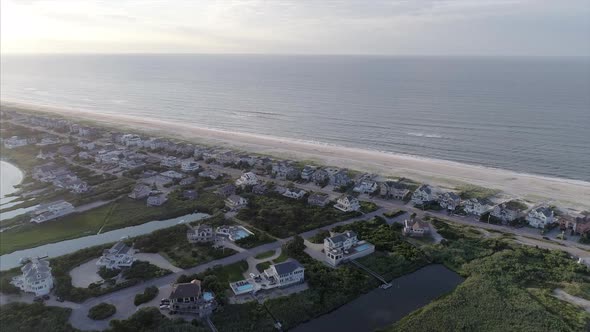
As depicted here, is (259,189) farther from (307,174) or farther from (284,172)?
(307,174)

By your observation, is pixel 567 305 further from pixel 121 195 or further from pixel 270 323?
pixel 121 195

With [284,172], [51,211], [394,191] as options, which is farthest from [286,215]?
[51,211]

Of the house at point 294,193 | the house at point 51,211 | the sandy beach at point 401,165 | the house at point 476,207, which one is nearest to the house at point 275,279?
the house at point 294,193

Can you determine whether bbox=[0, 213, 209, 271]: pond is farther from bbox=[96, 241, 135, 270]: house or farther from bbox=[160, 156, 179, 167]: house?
bbox=[160, 156, 179, 167]: house

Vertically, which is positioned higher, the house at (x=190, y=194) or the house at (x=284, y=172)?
the house at (x=284, y=172)

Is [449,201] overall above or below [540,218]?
below

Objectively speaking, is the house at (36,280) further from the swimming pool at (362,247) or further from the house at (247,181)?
the house at (247,181)

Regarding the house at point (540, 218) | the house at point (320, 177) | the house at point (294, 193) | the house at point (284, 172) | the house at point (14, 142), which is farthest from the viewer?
the house at point (14, 142)
